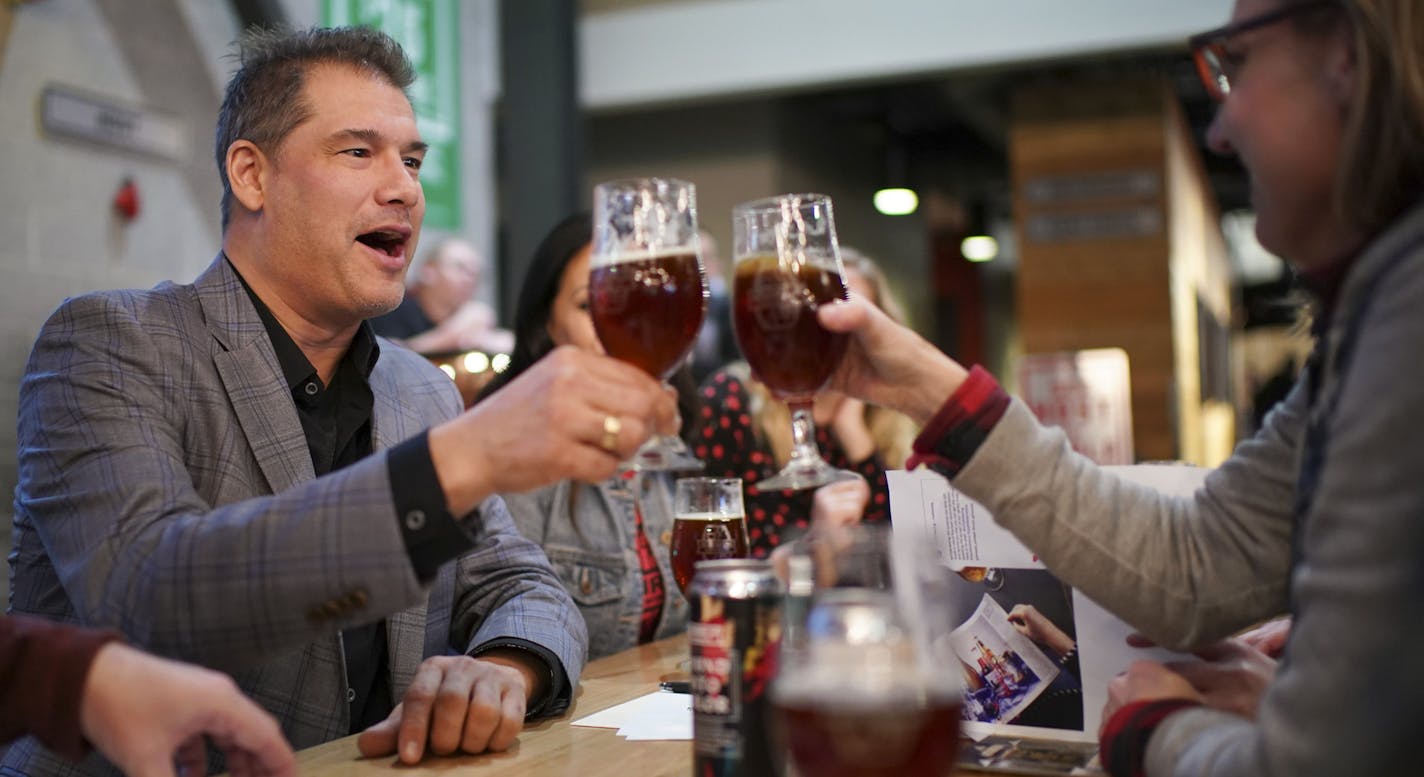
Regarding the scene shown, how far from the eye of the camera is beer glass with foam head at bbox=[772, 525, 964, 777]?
0.74 metres

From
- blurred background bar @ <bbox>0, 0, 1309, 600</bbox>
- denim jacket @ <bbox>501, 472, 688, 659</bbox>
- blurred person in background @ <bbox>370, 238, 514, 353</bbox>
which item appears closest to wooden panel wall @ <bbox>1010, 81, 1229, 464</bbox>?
blurred background bar @ <bbox>0, 0, 1309, 600</bbox>

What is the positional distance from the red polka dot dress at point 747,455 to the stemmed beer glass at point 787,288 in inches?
77.0

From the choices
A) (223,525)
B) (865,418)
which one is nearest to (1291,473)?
(223,525)

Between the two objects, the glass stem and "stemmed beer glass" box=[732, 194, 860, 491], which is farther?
the glass stem

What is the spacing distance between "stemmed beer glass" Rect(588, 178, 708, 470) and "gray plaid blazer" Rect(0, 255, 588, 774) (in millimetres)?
259

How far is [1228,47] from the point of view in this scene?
1.08 meters

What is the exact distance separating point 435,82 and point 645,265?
16.1 ft

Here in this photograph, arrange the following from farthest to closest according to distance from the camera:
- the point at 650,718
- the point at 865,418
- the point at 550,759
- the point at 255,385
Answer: the point at 865,418, the point at 255,385, the point at 650,718, the point at 550,759

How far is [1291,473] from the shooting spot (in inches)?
47.5

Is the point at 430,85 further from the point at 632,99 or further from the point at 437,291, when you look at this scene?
the point at 632,99

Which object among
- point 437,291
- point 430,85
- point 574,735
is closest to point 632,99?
point 430,85

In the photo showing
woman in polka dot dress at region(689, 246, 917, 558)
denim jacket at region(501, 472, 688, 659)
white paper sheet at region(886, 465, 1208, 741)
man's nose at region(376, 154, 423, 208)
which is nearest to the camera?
white paper sheet at region(886, 465, 1208, 741)

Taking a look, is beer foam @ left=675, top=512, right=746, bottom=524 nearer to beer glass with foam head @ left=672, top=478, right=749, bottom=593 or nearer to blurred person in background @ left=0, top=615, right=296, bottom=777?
beer glass with foam head @ left=672, top=478, right=749, bottom=593

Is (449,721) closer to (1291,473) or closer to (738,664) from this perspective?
(738,664)
